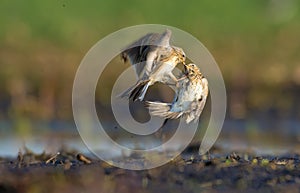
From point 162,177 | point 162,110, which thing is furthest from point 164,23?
point 162,177

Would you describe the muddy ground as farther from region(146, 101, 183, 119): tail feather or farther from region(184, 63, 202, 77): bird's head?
region(184, 63, 202, 77): bird's head

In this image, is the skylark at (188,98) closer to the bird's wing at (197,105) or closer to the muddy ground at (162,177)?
the bird's wing at (197,105)

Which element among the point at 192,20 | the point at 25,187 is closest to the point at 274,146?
the point at 25,187

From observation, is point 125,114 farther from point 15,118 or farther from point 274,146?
point 274,146

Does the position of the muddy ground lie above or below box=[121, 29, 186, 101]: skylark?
below

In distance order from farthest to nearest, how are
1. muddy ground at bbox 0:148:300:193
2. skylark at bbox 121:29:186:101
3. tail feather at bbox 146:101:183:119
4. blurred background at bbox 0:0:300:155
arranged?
blurred background at bbox 0:0:300:155, tail feather at bbox 146:101:183:119, skylark at bbox 121:29:186:101, muddy ground at bbox 0:148:300:193

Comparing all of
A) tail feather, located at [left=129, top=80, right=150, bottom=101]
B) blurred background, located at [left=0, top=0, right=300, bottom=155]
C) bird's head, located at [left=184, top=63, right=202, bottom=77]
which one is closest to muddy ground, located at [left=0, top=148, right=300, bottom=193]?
tail feather, located at [left=129, top=80, right=150, bottom=101]
